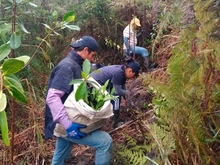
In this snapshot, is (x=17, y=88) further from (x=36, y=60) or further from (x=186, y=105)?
(x=36, y=60)

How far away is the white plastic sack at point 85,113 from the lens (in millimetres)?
3271

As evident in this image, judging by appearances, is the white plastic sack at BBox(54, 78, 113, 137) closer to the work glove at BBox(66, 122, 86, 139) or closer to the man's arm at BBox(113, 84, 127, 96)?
the work glove at BBox(66, 122, 86, 139)

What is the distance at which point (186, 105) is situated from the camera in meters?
1.94

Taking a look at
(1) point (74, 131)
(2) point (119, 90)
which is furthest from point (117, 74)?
(1) point (74, 131)

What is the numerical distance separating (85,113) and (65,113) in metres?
0.25

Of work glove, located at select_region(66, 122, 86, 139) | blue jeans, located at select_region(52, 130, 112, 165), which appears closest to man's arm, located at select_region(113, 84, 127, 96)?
blue jeans, located at select_region(52, 130, 112, 165)

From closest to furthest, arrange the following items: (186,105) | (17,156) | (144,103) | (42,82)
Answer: (186,105)
(17,156)
(144,103)
(42,82)

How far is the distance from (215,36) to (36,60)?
577 centimetres

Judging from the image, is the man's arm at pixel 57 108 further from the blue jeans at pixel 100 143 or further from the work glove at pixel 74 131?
the blue jeans at pixel 100 143

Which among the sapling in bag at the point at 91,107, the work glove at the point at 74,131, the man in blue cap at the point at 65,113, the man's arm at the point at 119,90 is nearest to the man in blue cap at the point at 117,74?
the man's arm at the point at 119,90

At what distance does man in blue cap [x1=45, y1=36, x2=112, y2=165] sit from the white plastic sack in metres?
0.05

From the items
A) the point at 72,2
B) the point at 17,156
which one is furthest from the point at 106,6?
the point at 17,156

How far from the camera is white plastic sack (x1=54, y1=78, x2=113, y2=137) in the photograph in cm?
327

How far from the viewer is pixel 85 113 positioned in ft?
10.8
